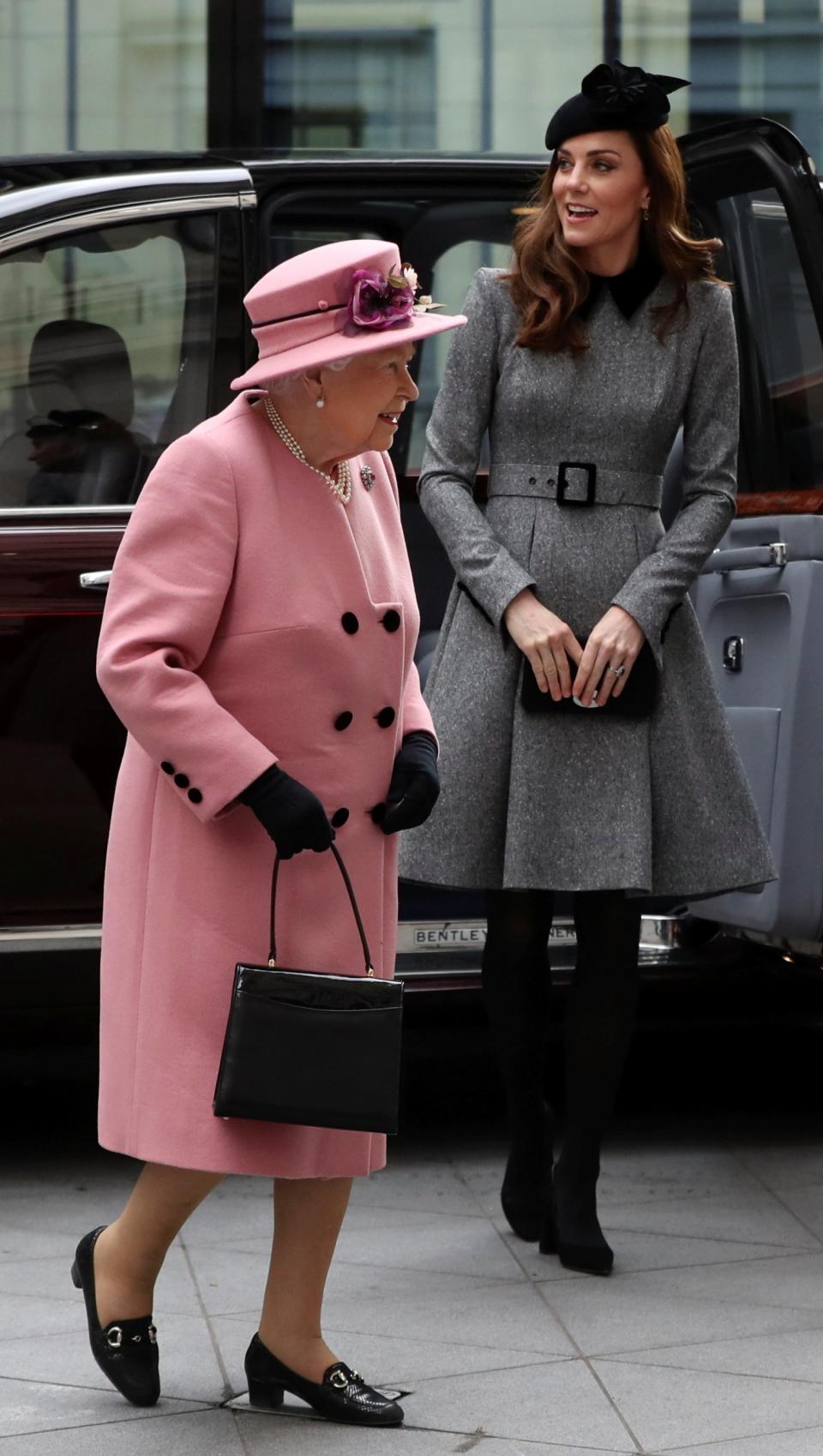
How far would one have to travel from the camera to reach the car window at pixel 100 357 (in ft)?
12.6

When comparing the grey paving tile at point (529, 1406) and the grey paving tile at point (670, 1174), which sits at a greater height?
the grey paving tile at point (529, 1406)

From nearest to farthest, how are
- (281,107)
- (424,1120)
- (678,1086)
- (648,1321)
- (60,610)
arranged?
(648,1321), (60,610), (424,1120), (678,1086), (281,107)

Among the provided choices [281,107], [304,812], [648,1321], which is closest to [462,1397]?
[648,1321]

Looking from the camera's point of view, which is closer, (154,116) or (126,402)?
(126,402)

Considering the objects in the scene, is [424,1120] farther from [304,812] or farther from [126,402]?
[304,812]

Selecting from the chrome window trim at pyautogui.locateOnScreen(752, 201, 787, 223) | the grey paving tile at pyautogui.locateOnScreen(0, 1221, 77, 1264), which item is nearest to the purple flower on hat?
the chrome window trim at pyautogui.locateOnScreen(752, 201, 787, 223)

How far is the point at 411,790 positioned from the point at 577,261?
3.81 feet

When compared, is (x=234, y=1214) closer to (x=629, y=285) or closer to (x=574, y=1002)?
(x=574, y=1002)

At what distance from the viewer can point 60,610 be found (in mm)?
3734

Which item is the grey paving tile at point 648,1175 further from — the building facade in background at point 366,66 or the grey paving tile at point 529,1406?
the building facade in background at point 366,66

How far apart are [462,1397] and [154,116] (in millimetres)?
8045

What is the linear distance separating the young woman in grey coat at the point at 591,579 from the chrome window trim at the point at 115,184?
2.35 feet

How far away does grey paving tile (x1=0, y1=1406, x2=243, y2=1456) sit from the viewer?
2682 mm

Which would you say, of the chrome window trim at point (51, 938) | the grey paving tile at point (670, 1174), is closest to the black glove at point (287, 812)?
the chrome window trim at point (51, 938)
